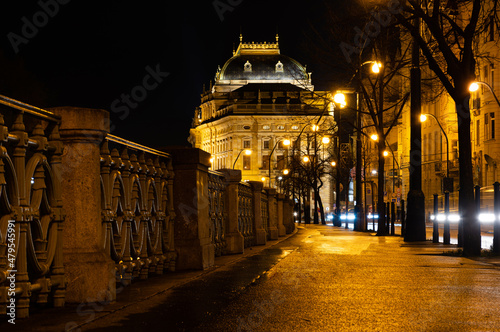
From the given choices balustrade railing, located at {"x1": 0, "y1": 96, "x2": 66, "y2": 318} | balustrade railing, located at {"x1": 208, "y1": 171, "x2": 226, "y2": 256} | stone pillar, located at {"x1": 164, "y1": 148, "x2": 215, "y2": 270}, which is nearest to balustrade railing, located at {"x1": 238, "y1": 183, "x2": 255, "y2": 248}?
balustrade railing, located at {"x1": 208, "y1": 171, "x2": 226, "y2": 256}

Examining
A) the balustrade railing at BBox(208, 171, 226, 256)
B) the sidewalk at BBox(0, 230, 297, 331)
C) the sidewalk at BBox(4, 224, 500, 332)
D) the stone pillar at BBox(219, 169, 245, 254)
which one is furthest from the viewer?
the stone pillar at BBox(219, 169, 245, 254)

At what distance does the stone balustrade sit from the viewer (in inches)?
248

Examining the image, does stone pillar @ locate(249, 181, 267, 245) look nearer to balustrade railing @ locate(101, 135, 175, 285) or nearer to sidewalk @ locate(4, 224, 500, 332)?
sidewalk @ locate(4, 224, 500, 332)

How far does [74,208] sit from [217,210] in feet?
24.6

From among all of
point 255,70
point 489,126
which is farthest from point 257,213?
point 255,70

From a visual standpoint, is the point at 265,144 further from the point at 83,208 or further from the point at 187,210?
the point at 83,208

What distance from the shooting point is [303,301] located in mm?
7758

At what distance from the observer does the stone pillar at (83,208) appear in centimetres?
731

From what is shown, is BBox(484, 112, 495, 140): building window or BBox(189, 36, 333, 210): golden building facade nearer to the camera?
BBox(484, 112, 495, 140): building window

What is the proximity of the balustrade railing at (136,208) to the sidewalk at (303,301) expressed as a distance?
315 millimetres

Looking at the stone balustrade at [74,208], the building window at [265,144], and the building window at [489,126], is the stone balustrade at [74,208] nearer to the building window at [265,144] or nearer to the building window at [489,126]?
the building window at [489,126]

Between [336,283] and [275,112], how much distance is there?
147413 millimetres

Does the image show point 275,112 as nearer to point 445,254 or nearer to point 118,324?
point 445,254

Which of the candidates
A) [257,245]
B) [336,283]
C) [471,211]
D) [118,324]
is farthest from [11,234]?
[257,245]
